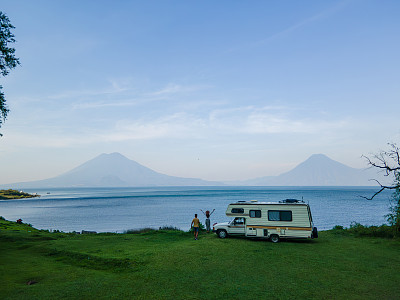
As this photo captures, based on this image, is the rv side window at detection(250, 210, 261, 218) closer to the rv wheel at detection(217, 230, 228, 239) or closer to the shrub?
the rv wheel at detection(217, 230, 228, 239)

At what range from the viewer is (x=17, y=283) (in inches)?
520

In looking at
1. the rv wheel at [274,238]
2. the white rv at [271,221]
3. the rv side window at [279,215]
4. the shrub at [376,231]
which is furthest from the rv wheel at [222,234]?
the shrub at [376,231]

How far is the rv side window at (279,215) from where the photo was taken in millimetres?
23094

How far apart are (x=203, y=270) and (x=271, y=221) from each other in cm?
1018

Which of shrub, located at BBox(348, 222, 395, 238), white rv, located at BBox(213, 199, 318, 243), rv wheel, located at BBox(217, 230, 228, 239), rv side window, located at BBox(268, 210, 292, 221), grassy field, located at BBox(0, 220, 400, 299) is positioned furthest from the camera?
shrub, located at BBox(348, 222, 395, 238)

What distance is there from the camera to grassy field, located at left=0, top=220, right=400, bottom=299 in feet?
38.9

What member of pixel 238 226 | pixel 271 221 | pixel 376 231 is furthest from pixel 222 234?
pixel 376 231

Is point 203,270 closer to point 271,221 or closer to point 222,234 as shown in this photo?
point 222,234

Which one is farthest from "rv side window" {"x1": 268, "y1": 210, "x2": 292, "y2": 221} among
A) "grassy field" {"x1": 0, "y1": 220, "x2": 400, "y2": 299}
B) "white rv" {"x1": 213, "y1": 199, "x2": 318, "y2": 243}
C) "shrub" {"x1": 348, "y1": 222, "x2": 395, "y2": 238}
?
"shrub" {"x1": 348, "y1": 222, "x2": 395, "y2": 238}

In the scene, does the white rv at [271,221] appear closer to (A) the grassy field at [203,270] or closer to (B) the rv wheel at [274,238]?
(B) the rv wheel at [274,238]

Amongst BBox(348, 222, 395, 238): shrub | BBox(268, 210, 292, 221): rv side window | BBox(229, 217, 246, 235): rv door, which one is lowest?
BBox(348, 222, 395, 238): shrub

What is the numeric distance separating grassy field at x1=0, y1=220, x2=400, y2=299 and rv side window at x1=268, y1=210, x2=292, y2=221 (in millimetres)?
2029

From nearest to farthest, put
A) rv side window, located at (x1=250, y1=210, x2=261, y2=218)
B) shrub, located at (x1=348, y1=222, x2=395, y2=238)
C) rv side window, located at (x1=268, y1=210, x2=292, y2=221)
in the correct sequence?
rv side window, located at (x1=268, y1=210, x2=292, y2=221) → rv side window, located at (x1=250, y1=210, x2=261, y2=218) → shrub, located at (x1=348, y1=222, x2=395, y2=238)

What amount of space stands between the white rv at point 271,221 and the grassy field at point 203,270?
976 mm
